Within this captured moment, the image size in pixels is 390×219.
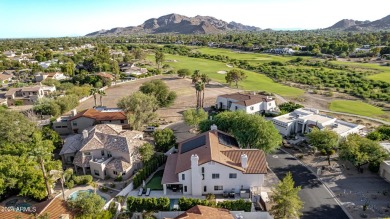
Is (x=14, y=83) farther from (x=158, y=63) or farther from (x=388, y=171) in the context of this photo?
(x=388, y=171)

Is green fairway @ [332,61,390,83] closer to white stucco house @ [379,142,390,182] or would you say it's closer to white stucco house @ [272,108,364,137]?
white stucco house @ [272,108,364,137]

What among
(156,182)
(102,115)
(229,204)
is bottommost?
(156,182)

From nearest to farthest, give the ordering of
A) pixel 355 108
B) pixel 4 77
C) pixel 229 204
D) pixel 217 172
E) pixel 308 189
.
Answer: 1. pixel 229 204
2. pixel 217 172
3. pixel 308 189
4. pixel 355 108
5. pixel 4 77

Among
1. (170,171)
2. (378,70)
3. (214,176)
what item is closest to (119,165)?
(170,171)

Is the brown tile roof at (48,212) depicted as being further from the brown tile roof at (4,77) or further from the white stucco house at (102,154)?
the brown tile roof at (4,77)

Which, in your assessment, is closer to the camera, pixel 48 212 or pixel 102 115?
pixel 48 212

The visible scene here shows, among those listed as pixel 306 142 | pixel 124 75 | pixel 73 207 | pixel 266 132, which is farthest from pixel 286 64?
pixel 73 207

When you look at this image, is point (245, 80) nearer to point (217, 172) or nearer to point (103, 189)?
point (217, 172)

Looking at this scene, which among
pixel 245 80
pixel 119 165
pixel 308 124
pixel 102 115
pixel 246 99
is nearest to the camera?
pixel 119 165
